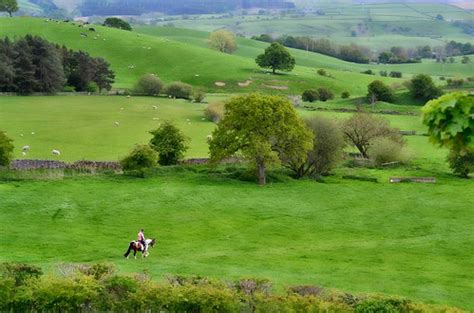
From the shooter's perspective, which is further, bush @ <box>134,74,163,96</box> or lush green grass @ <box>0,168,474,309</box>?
bush @ <box>134,74,163,96</box>

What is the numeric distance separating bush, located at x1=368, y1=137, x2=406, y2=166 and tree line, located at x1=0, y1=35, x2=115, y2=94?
5770 centimetres

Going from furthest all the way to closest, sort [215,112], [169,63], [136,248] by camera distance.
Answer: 1. [169,63]
2. [215,112]
3. [136,248]

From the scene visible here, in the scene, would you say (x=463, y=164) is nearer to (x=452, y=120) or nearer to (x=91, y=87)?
(x=452, y=120)

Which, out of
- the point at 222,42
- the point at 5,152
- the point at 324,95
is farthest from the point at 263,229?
the point at 222,42

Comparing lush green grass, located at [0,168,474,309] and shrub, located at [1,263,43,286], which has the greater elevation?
shrub, located at [1,263,43,286]

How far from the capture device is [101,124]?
80.8 meters

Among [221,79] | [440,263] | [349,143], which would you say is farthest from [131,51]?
[440,263]

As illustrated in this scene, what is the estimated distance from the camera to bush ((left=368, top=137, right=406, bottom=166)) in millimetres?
64312

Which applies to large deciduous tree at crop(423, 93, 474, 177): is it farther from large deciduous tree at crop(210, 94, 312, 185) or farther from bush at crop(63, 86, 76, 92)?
bush at crop(63, 86, 76, 92)

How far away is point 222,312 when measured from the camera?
23125 mm

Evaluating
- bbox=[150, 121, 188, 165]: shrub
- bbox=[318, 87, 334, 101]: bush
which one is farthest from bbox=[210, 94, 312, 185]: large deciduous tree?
bbox=[318, 87, 334, 101]: bush

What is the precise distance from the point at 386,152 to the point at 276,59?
273 ft

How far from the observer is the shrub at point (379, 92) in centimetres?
11344

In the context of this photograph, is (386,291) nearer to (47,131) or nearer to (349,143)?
(349,143)
